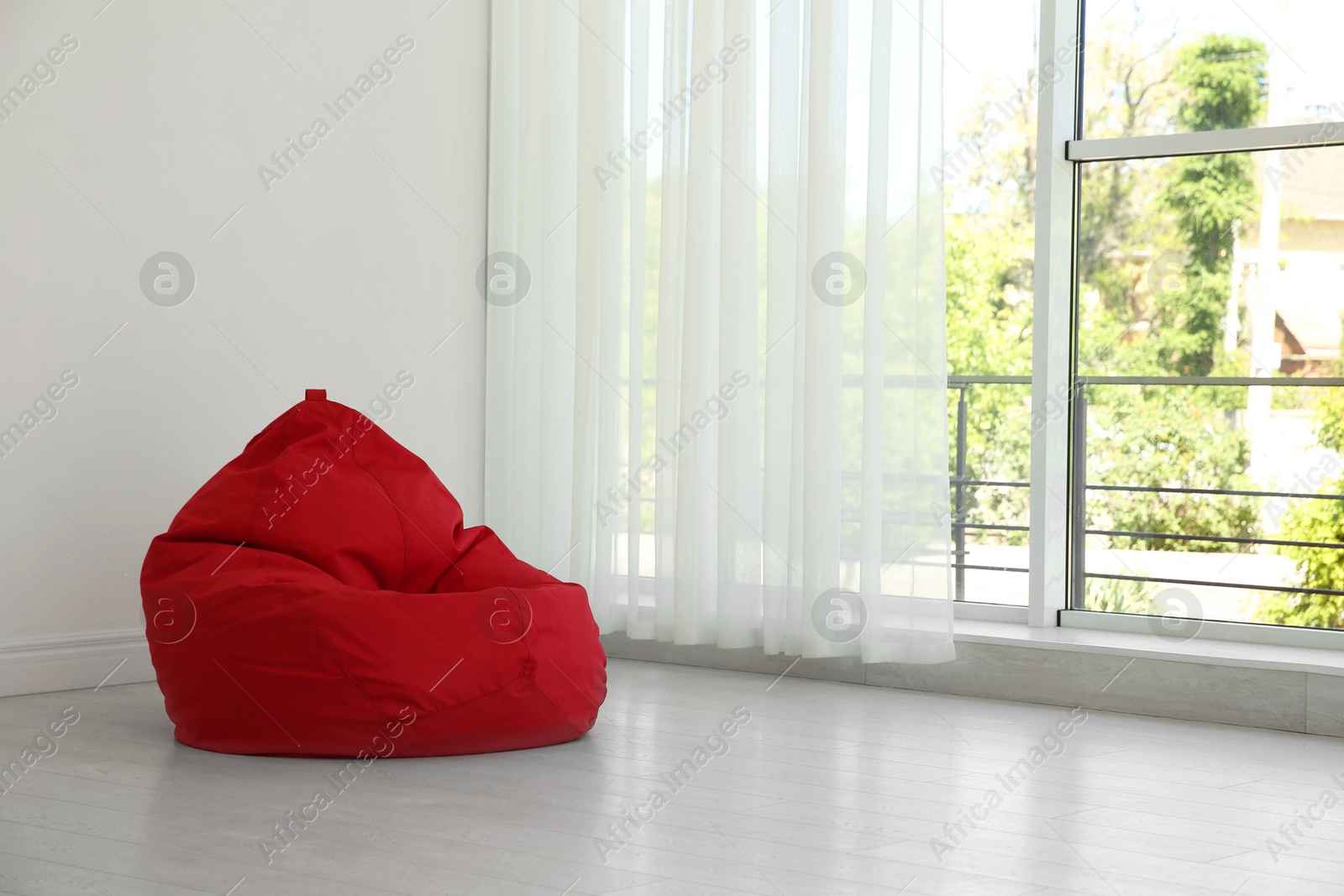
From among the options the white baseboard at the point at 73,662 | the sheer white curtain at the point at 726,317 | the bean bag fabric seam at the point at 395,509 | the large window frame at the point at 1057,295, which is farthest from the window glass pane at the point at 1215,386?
the white baseboard at the point at 73,662

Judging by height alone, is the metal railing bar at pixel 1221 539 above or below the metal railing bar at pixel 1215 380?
below

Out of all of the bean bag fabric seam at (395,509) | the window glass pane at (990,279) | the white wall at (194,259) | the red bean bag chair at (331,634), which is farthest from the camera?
the window glass pane at (990,279)

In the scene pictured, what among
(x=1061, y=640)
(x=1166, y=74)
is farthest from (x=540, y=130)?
(x=1061, y=640)

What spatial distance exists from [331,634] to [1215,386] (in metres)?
2.76

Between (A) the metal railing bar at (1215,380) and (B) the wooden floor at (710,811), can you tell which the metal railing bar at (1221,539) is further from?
(B) the wooden floor at (710,811)

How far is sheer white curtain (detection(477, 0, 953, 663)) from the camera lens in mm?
3619

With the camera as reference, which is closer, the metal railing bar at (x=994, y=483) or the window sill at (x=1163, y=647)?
the window sill at (x=1163, y=647)

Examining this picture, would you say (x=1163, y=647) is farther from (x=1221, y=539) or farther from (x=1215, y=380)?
(x=1215, y=380)

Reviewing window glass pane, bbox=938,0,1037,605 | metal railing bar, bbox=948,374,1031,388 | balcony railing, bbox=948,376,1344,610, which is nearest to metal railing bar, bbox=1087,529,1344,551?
balcony railing, bbox=948,376,1344,610

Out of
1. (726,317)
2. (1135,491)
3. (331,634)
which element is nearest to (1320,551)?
(1135,491)

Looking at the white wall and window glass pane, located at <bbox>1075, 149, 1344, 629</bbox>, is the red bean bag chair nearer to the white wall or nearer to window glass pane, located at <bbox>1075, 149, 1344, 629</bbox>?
the white wall

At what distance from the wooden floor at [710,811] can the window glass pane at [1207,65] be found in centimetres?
189

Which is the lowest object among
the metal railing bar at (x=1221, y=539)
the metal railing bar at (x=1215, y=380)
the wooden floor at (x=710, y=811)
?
the wooden floor at (x=710, y=811)

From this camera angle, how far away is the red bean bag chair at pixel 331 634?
258 centimetres
